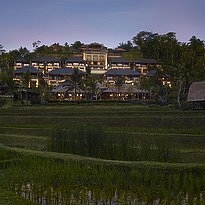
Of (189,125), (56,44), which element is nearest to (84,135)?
(189,125)

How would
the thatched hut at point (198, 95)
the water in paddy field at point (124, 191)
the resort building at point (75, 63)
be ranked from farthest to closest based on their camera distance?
the resort building at point (75, 63) < the thatched hut at point (198, 95) < the water in paddy field at point (124, 191)

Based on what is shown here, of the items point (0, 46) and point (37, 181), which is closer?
point (37, 181)

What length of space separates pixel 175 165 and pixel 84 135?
4.99 meters

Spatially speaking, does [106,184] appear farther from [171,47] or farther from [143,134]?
[171,47]

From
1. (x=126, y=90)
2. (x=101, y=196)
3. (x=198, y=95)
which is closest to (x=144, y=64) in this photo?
(x=126, y=90)

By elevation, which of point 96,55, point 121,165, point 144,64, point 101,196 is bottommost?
point 101,196

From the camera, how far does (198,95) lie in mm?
41188

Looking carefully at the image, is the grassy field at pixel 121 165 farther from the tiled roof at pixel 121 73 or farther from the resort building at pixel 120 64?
the resort building at pixel 120 64

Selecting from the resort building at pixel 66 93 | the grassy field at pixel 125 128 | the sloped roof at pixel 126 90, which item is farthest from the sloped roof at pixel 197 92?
the resort building at pixel 66 93

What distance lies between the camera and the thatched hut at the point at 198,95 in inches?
1598

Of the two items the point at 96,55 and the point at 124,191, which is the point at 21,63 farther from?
the point at 124,191

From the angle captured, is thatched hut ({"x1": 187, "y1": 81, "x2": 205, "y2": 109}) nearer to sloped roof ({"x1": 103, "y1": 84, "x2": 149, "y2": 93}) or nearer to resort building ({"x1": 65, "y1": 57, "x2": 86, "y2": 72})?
sloped roof ({"x1": 103, "y1": 84, "x2": 149, "y2": 93})

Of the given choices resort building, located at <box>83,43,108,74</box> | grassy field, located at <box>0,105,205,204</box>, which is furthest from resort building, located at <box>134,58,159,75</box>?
grassy field, located at <box>0,105,205,204</box>

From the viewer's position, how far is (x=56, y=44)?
10888 centimetres
